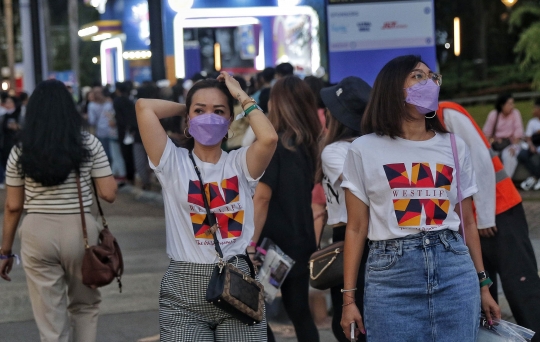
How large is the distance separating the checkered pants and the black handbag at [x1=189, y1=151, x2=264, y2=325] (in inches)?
2.6

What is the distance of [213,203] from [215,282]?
0.34 m

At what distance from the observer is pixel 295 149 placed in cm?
514

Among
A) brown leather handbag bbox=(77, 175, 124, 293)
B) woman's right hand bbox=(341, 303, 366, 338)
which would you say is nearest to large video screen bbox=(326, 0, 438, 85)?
brown leather handbag bbox=(77, 175, 124, 293)

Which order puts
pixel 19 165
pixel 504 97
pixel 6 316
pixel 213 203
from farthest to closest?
pixel 504 97
pixel 6 316
pixel 19 165
pixel 213 203

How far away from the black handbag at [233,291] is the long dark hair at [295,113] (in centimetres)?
164

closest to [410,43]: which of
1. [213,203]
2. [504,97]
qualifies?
[504,97]

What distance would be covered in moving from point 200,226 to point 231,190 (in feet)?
0.66

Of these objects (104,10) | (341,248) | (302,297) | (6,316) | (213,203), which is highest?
(104,10)

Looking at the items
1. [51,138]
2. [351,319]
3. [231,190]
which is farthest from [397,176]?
[51,138]

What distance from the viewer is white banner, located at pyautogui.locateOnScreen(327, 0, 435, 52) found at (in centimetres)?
1123

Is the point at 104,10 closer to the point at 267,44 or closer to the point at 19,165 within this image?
the point at 267,44

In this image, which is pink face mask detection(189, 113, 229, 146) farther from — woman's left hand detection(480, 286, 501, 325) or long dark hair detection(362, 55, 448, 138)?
woman's left hand detection(480, 286, 501, 325)

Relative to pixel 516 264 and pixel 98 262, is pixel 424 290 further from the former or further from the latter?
pixel 98 262

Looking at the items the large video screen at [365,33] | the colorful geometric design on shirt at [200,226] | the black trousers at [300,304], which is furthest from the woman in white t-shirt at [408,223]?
the large video screen at [365,33]
